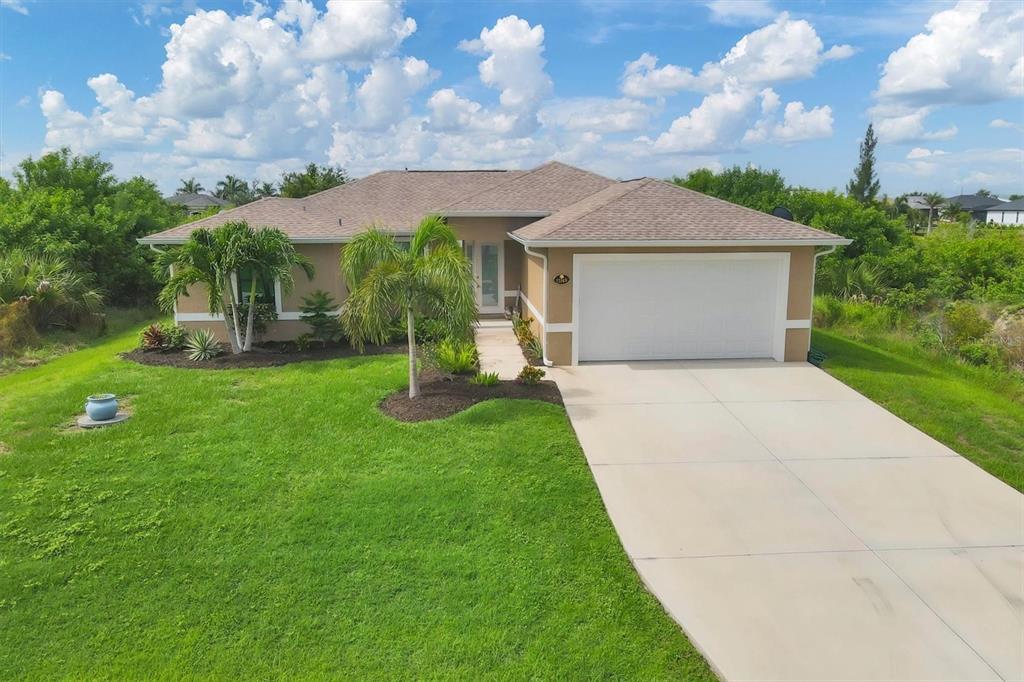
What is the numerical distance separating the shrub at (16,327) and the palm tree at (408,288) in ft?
34.1

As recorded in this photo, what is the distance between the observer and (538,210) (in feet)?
56.7

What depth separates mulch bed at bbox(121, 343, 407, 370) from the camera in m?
13.5

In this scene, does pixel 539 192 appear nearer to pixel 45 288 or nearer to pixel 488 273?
pixel 488 273

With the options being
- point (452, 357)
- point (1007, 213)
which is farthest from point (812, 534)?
point (1007, 213)

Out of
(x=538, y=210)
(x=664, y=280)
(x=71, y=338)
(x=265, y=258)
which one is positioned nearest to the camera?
(x=664, y=280)

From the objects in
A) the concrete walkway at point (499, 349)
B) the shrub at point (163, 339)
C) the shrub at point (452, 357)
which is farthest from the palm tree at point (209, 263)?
the concrete walkway at point (499, 349)

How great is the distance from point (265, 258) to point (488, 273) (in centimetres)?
601

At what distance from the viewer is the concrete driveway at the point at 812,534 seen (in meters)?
5.02

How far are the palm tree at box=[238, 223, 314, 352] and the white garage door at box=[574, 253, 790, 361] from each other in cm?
612

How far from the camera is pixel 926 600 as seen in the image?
5570 millimetres

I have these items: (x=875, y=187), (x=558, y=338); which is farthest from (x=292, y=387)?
(x=875, y=187)

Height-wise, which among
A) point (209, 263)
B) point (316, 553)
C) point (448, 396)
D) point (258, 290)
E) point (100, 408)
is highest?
point (209, 263)

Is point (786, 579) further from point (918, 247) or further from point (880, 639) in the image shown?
point (918, 247)

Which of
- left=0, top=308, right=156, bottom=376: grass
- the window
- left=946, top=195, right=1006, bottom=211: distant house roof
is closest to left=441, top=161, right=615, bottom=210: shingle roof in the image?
the window
